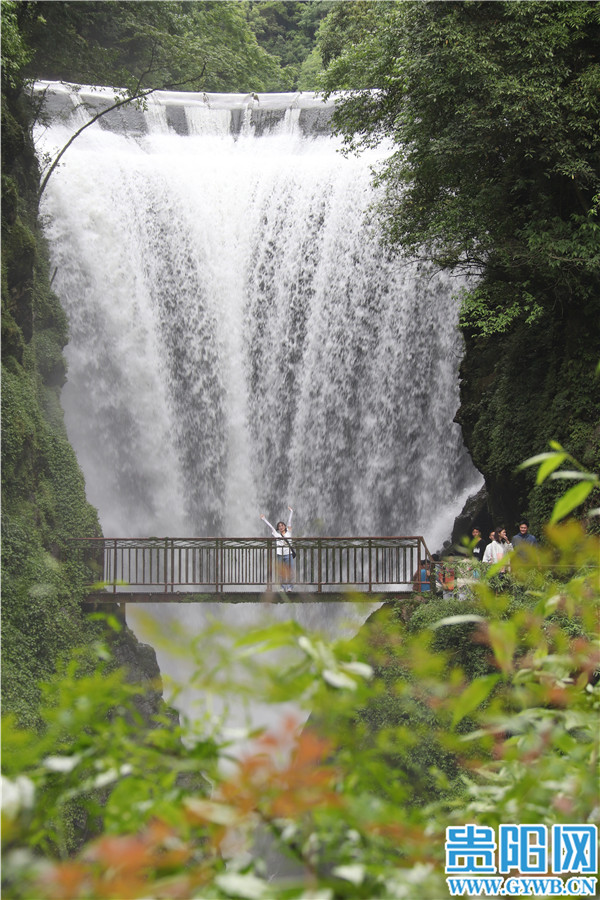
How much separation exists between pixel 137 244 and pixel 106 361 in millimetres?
2865

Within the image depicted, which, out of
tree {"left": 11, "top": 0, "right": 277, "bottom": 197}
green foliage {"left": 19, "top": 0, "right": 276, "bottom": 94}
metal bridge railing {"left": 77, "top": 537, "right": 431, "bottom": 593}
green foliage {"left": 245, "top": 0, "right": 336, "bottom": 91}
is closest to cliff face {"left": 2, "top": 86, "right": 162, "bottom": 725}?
metal bridge railing {"left": 77, "top": 537, "right": 431, "bottom": 593}

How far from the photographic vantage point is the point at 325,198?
18953 mm

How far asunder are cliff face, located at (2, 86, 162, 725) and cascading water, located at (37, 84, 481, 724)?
1565 millimetres

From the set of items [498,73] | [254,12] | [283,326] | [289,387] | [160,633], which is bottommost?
[289,387]

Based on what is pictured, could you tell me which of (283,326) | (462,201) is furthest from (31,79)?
(462,201)

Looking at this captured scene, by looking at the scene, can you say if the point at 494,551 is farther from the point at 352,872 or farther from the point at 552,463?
the point at 352,872

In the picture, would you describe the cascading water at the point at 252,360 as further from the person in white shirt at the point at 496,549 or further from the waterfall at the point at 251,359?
the person in white shirt at the point at 496,549

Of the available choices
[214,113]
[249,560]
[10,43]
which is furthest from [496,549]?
[214,113]

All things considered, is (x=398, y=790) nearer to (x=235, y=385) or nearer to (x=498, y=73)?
(x=498, y=73)

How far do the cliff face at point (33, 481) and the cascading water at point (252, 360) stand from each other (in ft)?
5.13

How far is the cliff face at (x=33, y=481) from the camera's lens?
39.4ft

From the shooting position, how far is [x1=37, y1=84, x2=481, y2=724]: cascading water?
57.1 ft

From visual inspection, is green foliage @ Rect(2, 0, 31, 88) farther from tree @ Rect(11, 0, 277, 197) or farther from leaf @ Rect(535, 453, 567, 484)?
leaf @ Rect(535, 453, 567, 484)

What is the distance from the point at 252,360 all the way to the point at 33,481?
20.3 feet
